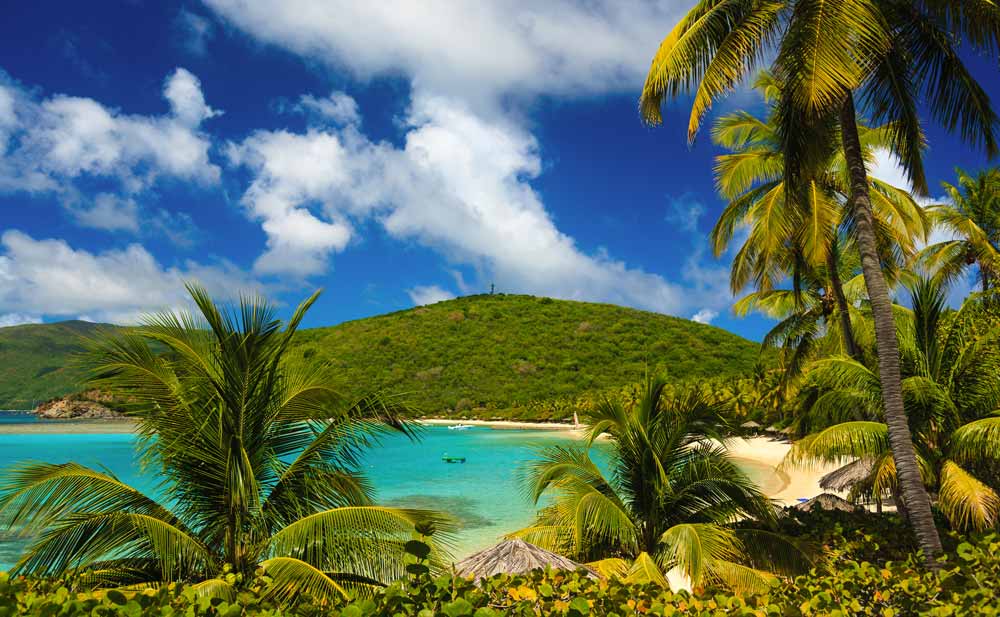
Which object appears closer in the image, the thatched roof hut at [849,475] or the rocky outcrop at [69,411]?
the thatched roof hut at [849,475]

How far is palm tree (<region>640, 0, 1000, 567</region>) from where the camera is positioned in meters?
6.56

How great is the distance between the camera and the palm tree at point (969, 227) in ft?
58.2

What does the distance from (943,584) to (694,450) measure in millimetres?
3578

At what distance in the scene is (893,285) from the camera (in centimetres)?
1398

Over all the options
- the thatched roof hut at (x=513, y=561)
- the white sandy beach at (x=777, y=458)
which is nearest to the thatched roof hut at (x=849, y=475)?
the white sandy beach at (x=777, y=458)

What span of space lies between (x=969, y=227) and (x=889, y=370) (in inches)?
554

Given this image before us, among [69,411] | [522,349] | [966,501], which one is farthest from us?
[69,411]

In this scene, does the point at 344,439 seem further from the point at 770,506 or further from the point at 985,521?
the point at 985,521

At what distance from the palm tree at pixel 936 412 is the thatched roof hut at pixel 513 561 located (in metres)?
3.92

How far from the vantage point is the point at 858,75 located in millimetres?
6488

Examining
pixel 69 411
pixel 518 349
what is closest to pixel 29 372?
pixel 69 411

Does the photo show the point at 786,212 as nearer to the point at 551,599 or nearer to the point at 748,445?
the point at 551,599

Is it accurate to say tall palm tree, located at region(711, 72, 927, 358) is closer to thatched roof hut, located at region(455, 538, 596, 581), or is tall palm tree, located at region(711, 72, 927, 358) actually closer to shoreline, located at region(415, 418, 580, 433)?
thatched roof hut, located at region(455, 538, 596, 581)

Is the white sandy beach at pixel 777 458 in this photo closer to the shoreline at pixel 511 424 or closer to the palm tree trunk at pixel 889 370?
the shoreline at pixel 511 424
